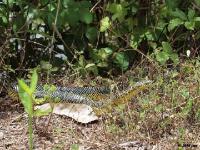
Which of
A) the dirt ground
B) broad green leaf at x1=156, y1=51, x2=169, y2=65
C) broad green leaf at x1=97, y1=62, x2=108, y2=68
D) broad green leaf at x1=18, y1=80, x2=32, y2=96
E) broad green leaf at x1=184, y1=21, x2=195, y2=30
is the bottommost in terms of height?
the dirt ground

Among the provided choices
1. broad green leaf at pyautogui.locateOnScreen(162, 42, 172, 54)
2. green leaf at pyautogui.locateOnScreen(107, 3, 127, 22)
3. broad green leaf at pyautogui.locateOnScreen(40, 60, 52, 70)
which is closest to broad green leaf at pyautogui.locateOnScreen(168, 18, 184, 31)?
broad green leaf at pyautogui.locateOnScreen(162, 42, 172, 54)

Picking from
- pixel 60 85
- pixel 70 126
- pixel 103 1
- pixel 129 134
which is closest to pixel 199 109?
pixel 129 134

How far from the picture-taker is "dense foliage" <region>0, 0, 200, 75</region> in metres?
3.99

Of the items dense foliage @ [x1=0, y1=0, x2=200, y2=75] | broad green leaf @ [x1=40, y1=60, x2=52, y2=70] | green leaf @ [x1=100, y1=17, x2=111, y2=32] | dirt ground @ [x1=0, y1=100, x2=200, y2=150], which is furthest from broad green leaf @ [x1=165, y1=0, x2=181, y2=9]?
dirt ground @ [x1=0, y1=100, x2=200, y2=150]

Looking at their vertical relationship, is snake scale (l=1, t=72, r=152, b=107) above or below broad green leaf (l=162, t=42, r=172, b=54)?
below

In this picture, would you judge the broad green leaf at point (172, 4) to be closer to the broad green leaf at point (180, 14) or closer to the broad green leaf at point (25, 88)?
the broad green leaf at point (180, 14)

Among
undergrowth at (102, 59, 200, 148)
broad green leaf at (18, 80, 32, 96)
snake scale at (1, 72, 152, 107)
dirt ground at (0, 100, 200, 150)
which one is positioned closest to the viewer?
broad green leaf at (18, 80, 32, 96)

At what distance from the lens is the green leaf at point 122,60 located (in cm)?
421

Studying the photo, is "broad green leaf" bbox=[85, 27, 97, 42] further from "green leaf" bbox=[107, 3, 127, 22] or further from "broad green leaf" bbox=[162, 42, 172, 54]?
"broad green leaf" bbox=[162, 42, 172, 54]

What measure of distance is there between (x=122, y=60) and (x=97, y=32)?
11.0 inches

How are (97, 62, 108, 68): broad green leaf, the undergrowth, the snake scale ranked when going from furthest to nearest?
(97, 62, 108, 68): broad green leaf → the snake scale → the undergrowth

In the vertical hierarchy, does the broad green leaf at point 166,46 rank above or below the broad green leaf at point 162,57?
above

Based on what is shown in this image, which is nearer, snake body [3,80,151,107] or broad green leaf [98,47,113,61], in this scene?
snake body [3,80,151,107]

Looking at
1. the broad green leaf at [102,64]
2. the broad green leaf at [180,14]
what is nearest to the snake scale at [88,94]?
the broad green leaf at [102,64]
